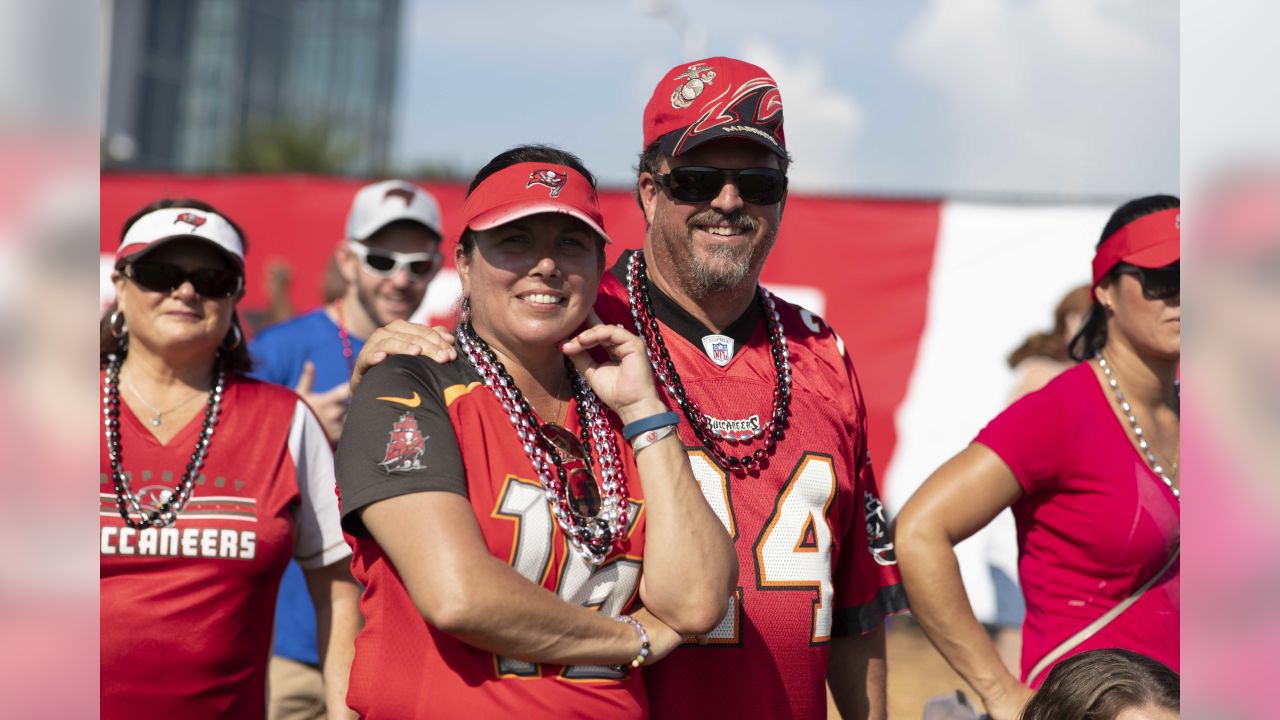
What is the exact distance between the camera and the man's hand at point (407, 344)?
239 centimetres

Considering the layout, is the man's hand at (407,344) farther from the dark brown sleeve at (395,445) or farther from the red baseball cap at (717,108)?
the red baseball cap at (717,108)

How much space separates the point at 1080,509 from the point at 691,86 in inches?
58.1

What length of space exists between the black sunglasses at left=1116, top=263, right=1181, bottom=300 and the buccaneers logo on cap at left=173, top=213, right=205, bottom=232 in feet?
8.33

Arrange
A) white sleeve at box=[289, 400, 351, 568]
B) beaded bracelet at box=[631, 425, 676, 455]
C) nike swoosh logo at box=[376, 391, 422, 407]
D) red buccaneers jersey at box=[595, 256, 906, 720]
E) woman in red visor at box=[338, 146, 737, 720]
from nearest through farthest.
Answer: woman in red visor at box=[338, 146, 737, 720], nike swoosh logo at box=[376, 391, 422, 407], beaded bracelet at box=[631, 425, 676, 455], red buccaneers jersey at box=[595, 256, 906, 720], white sleeve at box=[289, 400, 351, 568]

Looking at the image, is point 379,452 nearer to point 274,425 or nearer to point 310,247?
point 274,425

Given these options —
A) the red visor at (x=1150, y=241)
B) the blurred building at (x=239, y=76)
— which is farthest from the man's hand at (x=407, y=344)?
the blurred building at (x=239, y=76)

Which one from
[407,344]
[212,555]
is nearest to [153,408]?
[212,555]

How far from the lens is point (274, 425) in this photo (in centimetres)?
331

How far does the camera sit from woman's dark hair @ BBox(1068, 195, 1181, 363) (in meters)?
3.40

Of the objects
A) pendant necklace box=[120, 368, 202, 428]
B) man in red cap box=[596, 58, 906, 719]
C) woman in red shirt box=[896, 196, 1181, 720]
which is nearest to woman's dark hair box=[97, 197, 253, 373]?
pendant necklace box=[120, 368, 202, 428]

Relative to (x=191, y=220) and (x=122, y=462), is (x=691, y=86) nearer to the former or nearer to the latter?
(x=191, y=220)

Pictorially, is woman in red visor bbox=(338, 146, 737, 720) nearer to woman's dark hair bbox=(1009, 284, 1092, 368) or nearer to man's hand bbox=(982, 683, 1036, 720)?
man's hand bbox=(982, 683, 1036, 720)
